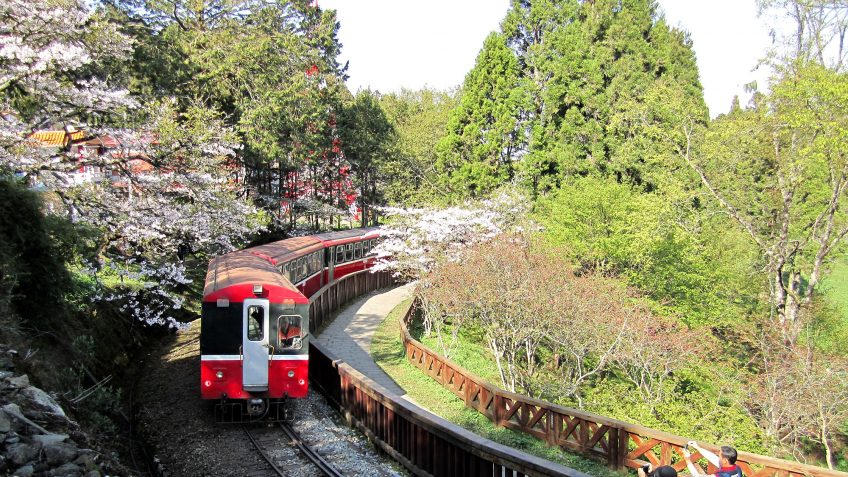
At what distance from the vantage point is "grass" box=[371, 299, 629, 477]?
35.2 ft

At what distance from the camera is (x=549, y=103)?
91.4ft

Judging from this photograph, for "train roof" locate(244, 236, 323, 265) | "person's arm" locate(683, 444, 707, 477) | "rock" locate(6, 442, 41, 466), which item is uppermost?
"train roof" locate(244, 236, 323, 265)

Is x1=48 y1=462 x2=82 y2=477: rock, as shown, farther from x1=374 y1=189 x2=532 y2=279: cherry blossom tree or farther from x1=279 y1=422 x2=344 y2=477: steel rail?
x1=374 y1=189 x2=532 y2=279: cherry blossom tree

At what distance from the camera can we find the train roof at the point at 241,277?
11297mm

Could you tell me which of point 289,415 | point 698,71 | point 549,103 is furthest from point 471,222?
point 698,71

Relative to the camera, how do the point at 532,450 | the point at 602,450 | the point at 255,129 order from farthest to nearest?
the point at 255,129, the point at 532,450, the point at 602,450

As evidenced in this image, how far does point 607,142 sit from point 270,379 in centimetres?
2048

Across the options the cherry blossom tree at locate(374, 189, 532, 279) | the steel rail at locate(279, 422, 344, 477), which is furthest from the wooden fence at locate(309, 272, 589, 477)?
the cherry blossom tree at locate(374, 189, 532, 279)

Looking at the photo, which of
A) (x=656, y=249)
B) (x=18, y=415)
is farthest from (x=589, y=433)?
(x=656, y=249)

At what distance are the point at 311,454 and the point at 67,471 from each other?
5.24 metres

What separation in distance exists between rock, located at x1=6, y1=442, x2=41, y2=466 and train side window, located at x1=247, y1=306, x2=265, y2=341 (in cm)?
592

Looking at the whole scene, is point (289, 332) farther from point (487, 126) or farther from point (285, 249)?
point (487, 126)

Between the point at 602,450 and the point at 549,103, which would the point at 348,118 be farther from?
the point at 602,450

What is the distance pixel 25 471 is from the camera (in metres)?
5.04
